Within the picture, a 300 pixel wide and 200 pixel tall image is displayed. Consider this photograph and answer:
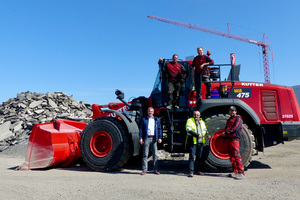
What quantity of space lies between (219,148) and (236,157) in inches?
24.2

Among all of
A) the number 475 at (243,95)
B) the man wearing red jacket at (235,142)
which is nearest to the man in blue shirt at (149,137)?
the man wearing red jacket at (235,142)

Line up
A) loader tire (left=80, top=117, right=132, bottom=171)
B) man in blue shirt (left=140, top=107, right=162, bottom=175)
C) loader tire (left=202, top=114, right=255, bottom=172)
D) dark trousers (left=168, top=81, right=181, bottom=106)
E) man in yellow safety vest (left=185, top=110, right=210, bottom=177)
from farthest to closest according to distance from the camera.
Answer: dark trousers (left=168, top=81, right=181, bottom=106), loader tire (left=80, top=117, right=132, bottom=171), man in blue shirt (left=140, top=107, right=162, bottom=175), loader tire (left=202, top=114, right=255, bottom=172), man in yellow safety vest (left=185, top=110, right=210, bottom=177)

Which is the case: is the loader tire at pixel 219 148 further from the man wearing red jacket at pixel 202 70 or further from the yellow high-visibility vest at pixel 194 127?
the man wearing red jacket at pixel 202 70

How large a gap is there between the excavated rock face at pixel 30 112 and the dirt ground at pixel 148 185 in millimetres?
6935

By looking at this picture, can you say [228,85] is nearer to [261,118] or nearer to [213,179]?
[261,118]

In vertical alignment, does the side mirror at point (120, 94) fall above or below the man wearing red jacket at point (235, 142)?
above

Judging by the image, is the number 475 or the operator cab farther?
the operator cab

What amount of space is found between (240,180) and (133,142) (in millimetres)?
2721

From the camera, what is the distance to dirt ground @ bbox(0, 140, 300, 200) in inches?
172

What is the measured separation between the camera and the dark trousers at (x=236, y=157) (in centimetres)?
577

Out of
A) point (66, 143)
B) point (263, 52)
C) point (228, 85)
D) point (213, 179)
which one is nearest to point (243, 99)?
point (228, 85)

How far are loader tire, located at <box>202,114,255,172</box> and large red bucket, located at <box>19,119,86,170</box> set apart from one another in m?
3.86

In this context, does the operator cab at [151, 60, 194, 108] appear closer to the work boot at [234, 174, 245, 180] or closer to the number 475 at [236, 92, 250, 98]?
the number 475 at [236, 92, 250, 98]

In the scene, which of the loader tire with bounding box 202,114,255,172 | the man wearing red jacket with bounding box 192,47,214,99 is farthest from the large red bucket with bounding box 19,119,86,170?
the man wearing red jacket with bounding box 192,47,214,99
